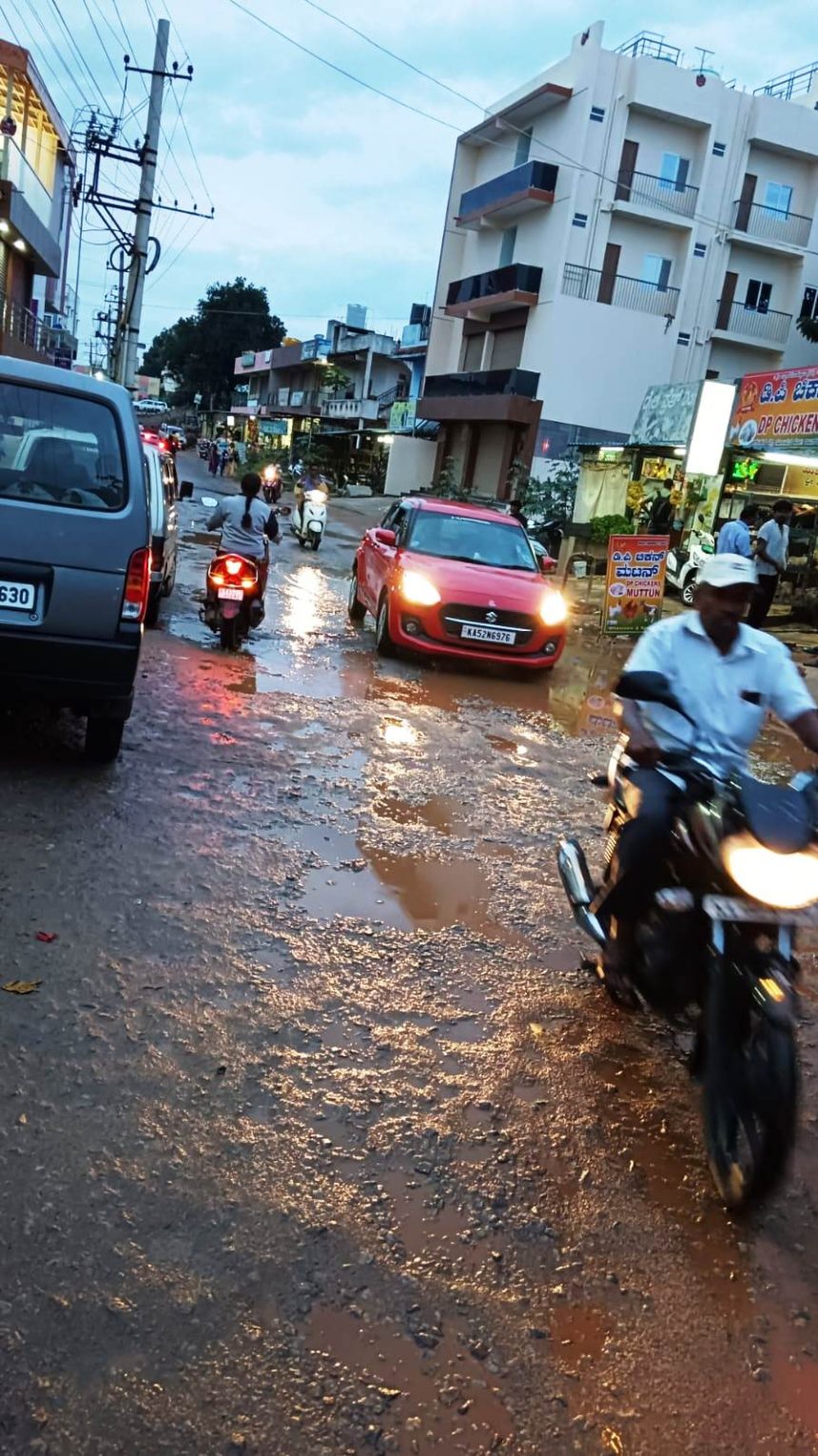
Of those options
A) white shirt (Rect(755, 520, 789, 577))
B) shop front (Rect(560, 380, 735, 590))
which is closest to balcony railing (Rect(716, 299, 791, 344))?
shop front (Rect(560, 380, 735, 590))

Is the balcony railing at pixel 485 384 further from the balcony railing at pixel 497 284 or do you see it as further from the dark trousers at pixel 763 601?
the dark trousers at pixel 763 601

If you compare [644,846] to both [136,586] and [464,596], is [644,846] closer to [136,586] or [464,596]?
[136,586]

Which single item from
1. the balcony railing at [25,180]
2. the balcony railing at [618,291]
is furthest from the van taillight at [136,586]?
the balcony railing at [618,291]

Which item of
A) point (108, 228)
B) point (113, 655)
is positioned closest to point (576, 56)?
point (108, 228)

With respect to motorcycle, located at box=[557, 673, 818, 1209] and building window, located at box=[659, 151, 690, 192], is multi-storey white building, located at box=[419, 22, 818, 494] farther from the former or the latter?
motorcycle, located at box=[557, 673, 818, 1209]

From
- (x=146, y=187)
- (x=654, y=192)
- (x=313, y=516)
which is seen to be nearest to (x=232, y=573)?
(x=313, y=516)

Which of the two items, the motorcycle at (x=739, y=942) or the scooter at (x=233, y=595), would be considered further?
the scooter at (x=233, y=595)

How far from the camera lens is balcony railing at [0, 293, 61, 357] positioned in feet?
91.9

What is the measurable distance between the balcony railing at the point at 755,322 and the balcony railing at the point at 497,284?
6.83m

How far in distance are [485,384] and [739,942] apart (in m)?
36.9

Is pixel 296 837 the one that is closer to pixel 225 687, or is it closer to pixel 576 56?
pixel 225 687

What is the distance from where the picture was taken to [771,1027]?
2646 millimetres

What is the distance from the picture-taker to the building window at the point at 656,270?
119ft

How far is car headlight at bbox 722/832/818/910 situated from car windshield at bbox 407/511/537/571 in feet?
27.2
